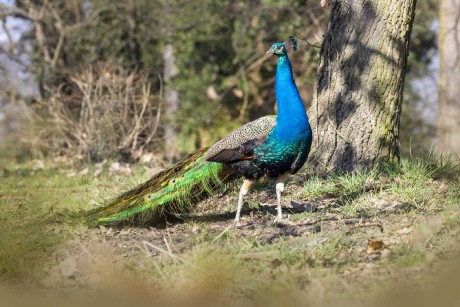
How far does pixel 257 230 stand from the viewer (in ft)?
17.9

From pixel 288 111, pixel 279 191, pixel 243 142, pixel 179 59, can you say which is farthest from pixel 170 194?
pixel 179 59

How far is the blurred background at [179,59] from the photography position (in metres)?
13.3

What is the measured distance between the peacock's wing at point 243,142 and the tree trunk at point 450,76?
712 centimetres

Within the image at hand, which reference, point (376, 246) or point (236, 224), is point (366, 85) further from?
point (376, 246)

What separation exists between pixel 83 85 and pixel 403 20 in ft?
19.1

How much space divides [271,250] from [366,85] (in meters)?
2.93

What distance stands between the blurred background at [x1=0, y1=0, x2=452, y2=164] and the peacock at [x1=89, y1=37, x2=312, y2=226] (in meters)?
5.44

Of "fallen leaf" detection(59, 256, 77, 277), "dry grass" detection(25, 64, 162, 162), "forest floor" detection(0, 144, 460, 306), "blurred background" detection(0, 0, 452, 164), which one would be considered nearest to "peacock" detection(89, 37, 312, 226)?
"forest floor" detection(0, 144, 460, 306)

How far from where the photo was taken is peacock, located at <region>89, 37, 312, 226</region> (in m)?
5.41

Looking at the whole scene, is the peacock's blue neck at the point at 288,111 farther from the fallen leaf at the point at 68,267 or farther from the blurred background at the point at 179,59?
the blurred background at the point at 179,59

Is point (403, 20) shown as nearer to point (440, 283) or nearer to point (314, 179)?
point (314, 179)

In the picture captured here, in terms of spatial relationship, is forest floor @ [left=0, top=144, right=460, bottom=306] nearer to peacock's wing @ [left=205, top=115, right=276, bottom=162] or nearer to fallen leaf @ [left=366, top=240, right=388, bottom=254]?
fallen leaf @ [left=366, top=240, right=388, bottom=254]

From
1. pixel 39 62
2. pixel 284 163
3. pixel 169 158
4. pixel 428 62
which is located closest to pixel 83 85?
pixel 169 158

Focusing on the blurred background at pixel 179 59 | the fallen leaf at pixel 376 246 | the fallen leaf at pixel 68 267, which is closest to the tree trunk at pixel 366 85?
the fallen leaf at pixel 376 246
